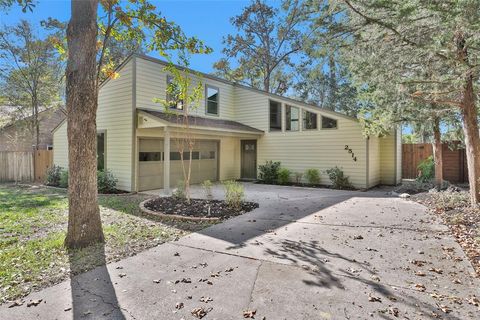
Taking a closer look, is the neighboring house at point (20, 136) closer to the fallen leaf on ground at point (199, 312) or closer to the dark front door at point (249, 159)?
the dark front door at point (249, 159)

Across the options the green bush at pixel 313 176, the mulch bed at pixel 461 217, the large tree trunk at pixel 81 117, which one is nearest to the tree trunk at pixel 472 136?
the mulch bed at pixel 461 217

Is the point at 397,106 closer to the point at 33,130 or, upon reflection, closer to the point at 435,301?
the point at 435,301

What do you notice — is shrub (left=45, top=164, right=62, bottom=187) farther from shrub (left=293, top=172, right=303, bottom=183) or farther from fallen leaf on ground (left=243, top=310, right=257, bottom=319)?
fallen leaf on ground (left=243, top=310, right=257, bottom=319)

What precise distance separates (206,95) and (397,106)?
26.9ft

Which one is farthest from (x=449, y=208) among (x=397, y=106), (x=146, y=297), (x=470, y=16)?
(x=146, y=297)

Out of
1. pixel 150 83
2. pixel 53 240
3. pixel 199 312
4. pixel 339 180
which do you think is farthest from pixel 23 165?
pixel 199 312

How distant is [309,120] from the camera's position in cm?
1328

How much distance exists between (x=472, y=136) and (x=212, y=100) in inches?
406

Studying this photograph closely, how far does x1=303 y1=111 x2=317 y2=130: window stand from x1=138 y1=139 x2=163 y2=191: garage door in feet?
21.0

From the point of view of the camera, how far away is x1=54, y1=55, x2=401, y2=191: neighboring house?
10.9 m

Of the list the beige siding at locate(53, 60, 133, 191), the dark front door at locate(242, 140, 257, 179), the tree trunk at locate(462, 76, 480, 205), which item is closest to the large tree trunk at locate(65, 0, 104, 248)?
the beige siding at locate(53, 60, 133, 191)

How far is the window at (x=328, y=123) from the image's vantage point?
12.6 m

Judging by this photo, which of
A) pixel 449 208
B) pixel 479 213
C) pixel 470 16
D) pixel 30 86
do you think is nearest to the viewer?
pixel 470 16

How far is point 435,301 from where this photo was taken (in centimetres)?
298
